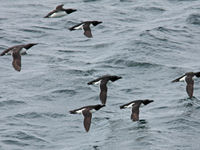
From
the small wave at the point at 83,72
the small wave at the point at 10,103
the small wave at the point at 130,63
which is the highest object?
the small wave at the point at 130,63

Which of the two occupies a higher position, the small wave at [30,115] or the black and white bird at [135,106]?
the black and white bird at [135,106]

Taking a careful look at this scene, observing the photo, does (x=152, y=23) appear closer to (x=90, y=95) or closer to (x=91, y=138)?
(x=90, y=95)

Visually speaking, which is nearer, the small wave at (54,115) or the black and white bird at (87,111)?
the black and white bird at (87,111)

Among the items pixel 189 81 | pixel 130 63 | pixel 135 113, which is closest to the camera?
pixel 135 113

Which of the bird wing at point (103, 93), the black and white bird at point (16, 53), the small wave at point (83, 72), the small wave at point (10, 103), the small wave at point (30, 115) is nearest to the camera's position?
the black and white bird at point (16, 53)

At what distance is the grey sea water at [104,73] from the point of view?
660 inches

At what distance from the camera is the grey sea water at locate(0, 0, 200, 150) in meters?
16.8

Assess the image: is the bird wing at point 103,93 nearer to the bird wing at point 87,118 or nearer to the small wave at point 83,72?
the bird wing at point 87,118

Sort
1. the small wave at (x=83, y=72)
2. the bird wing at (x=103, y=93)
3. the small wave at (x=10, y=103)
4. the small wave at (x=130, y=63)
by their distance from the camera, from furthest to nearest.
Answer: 1. the small wave at (x=130, y=63)
2. the small wave at (x=83, y=72)
3. the small wave at (x=10, y=103)
4. the bird wing at (x=103, y=93)

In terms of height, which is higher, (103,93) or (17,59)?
(17,59)

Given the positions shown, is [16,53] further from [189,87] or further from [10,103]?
[189,87]

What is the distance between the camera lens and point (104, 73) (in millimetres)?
21281

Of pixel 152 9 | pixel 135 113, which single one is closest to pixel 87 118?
pixel 135 113

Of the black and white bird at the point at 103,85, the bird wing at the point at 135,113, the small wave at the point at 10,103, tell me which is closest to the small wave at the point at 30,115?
the small wave at the point at 10,103
